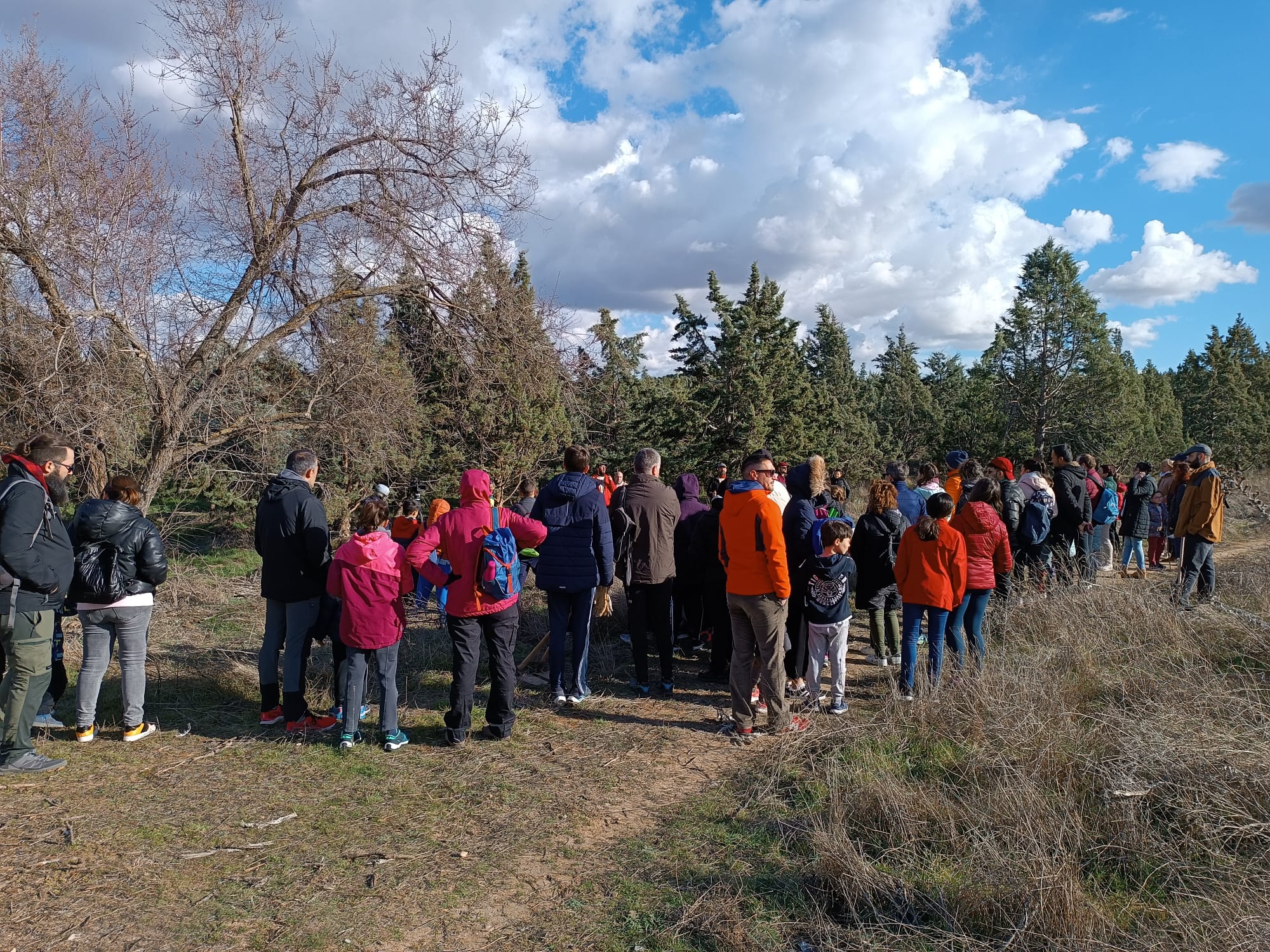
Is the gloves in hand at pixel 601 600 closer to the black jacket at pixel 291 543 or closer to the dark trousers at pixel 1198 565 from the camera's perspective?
the black jacket at pixel 291 543

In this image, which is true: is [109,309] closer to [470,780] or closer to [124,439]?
[124,439]

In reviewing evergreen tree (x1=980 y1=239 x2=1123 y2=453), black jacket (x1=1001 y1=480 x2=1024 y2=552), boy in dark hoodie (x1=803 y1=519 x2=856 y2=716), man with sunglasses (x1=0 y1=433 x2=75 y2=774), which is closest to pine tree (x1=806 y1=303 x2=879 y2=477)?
evergreen tree (x1=980 y1=239 x2=1123 y2=453)

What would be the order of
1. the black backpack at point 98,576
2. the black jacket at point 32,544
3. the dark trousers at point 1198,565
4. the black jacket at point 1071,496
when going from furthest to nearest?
the black jacket at point 1071,496 → the dark trousers at point 1198,565 → the black backpack at point 98,576 → the black jacket at point 32,544

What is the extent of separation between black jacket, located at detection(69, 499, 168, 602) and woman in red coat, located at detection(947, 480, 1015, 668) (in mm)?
5904

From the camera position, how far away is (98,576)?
503 cm

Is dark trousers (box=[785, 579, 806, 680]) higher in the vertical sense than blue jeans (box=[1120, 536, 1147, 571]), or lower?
lower

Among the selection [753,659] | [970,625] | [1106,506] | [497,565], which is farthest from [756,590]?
[1106,506]

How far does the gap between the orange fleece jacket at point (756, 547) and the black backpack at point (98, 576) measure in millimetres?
4102

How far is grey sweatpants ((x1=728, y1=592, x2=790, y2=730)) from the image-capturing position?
532cm

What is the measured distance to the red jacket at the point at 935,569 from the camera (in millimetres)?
5809

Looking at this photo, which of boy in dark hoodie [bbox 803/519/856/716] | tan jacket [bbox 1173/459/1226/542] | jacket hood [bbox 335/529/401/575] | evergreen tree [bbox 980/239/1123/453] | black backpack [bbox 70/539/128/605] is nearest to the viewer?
black backpack [bbox 70/539/128/605]

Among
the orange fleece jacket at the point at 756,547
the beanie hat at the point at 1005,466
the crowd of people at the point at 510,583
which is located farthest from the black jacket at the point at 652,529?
the beanie hat at the point at 1005,466

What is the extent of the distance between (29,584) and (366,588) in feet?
6.38

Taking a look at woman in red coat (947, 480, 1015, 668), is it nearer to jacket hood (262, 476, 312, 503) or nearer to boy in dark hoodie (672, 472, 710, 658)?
boy in dark hoodie (672, 472, 710, 658)
